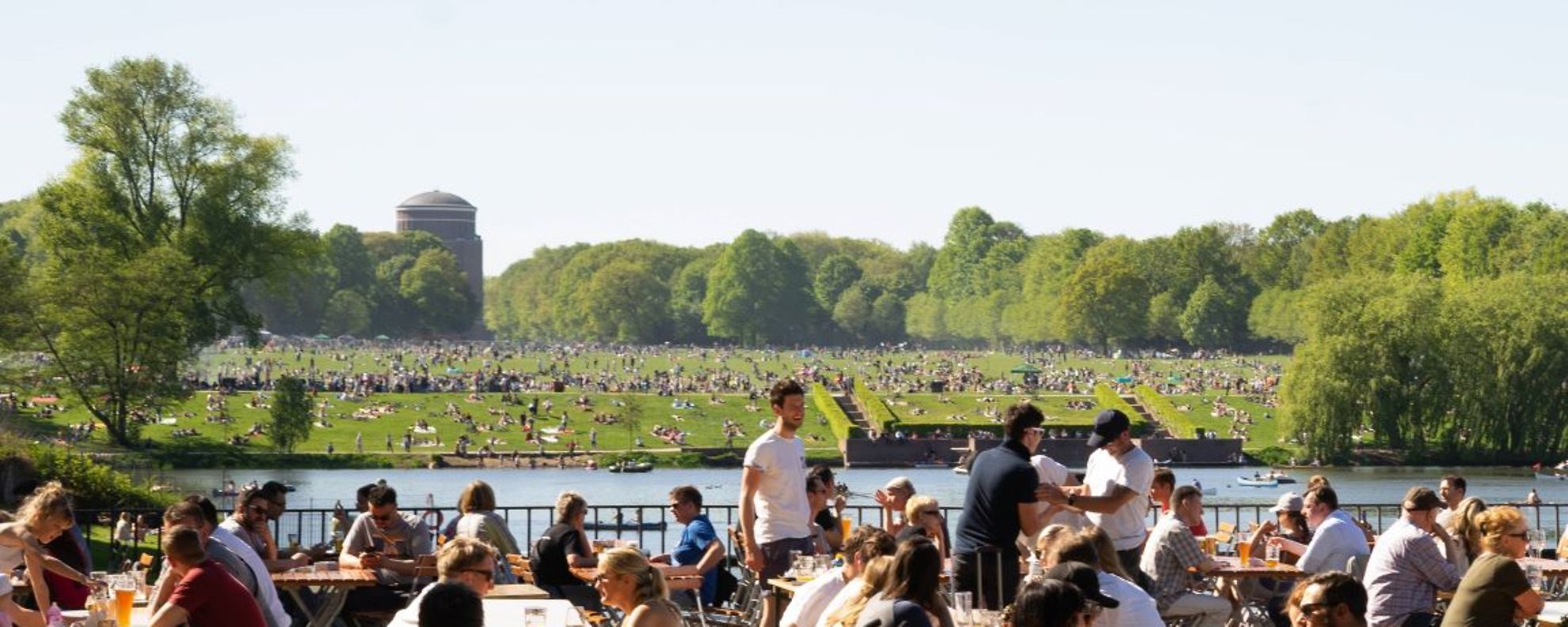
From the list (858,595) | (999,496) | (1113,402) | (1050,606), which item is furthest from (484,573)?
(1113,402)

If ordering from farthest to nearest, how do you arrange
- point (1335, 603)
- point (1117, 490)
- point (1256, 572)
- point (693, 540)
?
point (693, 540) → point (1256, 572) → point (1117, 490) → point (1335, 603)

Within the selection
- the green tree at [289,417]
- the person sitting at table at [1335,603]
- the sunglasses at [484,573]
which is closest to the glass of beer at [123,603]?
the sunglasses at [484,573]

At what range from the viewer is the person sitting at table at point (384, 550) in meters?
14.2

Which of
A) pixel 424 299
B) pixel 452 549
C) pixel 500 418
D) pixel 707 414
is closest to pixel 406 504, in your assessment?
pixel 500 418

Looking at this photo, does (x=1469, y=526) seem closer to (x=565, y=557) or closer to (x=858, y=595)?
(x=858, y=595)

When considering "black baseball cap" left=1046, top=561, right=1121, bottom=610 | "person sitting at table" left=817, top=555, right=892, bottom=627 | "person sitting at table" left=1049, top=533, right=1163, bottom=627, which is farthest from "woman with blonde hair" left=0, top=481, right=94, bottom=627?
"black baseball cap" left=1046, top=561, right=1121, bottom=610

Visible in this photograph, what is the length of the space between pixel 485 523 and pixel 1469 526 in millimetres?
5645

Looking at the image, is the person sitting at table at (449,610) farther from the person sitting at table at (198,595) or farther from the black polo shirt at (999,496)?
the black polo shirt at (999,496)

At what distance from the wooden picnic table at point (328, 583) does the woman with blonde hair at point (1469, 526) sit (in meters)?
5.93

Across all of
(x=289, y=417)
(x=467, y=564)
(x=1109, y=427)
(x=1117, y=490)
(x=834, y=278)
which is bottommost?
(x=467, y=564)

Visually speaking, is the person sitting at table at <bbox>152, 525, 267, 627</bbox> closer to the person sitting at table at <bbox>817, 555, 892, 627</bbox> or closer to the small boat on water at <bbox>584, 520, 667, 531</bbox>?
the person sitting at table at <bbox>817, 555, 892, 627</bbox>

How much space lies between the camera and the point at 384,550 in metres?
15.0

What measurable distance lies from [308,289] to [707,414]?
8469 cm

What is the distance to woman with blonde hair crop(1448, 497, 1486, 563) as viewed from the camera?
1265 cm
